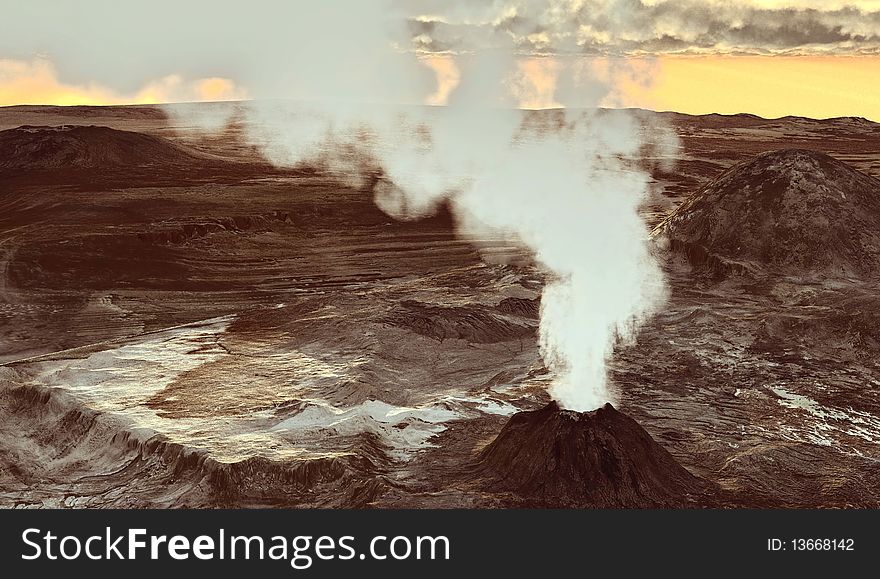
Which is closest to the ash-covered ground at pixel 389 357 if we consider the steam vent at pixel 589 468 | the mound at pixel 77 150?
the steam vent at pixel 589 468

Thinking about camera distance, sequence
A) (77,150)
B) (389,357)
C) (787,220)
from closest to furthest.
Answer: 1. (389,357)
2. (787,220)
3. (77,150)

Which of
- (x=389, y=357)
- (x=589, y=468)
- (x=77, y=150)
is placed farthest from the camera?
(x=77, y=150)

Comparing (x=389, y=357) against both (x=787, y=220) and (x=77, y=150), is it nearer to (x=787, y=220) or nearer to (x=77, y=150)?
(x=787, y=220)

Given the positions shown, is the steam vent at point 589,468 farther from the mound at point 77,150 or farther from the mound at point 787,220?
the mound at point 77,150

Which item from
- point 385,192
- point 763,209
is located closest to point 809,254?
point 763,209

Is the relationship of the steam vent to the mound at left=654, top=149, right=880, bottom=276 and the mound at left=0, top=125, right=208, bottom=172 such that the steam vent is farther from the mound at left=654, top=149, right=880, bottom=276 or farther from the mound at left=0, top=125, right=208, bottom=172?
the mound at left=0, top=125, right=208, bottom=172

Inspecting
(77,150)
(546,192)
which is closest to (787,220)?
(546,192)
